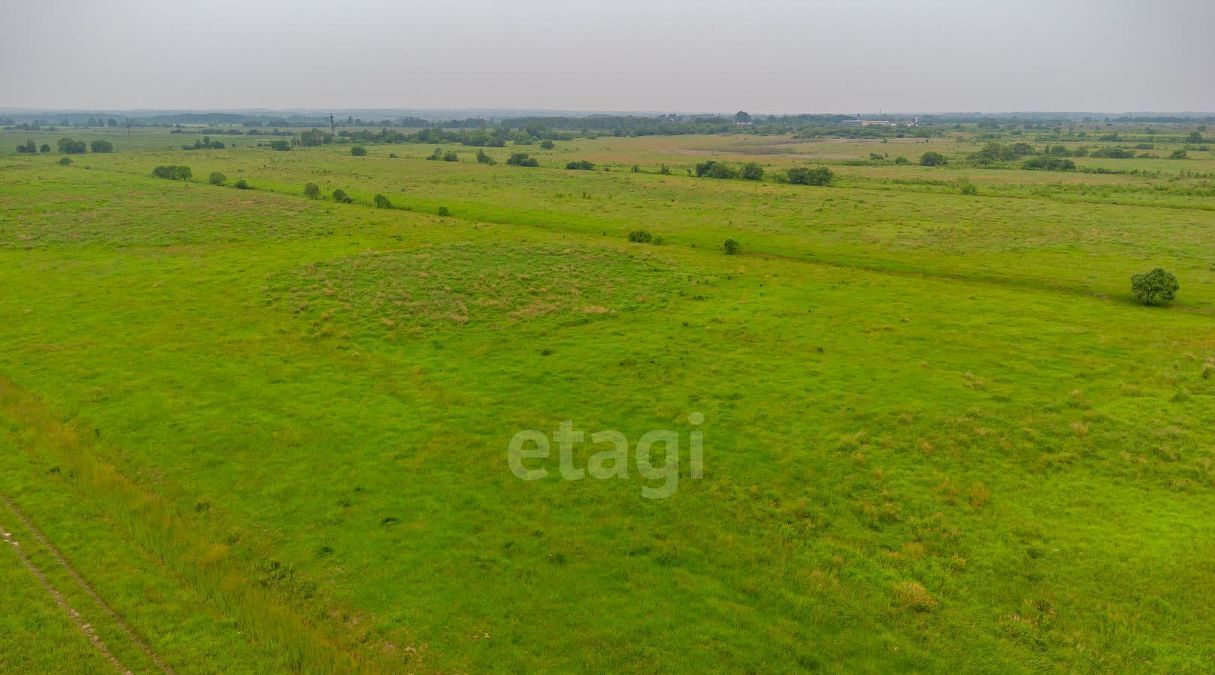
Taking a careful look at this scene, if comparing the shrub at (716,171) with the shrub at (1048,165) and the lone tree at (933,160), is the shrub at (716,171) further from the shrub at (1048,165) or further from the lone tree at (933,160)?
the shrub at (1048,165)

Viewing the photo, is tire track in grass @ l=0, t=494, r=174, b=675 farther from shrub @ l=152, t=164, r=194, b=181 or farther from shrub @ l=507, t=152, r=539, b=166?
shrub @ l=507, t=152, r=539, b=166

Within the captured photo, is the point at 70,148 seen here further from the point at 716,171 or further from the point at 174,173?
the point at 716,171

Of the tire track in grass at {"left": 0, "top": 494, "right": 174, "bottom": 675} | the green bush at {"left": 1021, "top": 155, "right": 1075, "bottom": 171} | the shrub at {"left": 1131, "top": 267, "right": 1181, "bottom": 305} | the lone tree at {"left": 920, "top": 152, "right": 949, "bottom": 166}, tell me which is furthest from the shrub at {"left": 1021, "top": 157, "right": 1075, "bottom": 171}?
the tire track in grass at {"left": 0, "top": 494, "right": 174, "bottom": 675}

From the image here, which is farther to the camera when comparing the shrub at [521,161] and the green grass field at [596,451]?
the shrub at [521,161]

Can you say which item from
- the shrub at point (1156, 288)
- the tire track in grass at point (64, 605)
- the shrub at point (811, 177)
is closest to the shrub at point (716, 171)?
the shrub at point (811, 177)

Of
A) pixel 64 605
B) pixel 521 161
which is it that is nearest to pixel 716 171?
pixel 521 161
